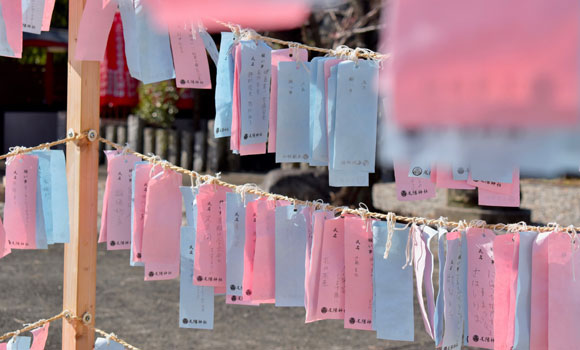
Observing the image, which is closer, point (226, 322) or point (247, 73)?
point (247, 73)

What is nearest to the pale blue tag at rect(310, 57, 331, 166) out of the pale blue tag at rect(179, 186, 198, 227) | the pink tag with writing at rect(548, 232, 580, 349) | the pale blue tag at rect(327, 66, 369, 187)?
the pale blue tag at rect(327, 66, 369, 187)

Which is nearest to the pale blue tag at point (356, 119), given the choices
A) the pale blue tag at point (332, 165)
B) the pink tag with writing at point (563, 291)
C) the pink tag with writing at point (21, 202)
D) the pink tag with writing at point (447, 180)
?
the pale blue tag at point (332, 165)

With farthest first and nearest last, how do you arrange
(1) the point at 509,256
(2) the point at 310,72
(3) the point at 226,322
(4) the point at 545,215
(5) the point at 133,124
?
(5) the point at 133,124, (4) the point at 545,215, (3) the point at 226,322, (2) the point at 310,72, (1) the point at 509,256

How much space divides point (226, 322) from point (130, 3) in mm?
2621

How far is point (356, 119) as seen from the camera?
55.0 inches

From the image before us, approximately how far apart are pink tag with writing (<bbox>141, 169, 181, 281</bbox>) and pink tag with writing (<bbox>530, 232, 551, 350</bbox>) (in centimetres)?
78

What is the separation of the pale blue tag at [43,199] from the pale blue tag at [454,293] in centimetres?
87

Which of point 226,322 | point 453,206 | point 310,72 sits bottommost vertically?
point 226,322

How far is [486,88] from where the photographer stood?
0.36 meters

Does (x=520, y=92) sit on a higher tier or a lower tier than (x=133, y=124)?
lower

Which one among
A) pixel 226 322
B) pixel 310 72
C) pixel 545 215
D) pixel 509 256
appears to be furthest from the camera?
pixel 545 215

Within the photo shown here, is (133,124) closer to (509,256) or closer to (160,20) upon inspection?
(509,256)

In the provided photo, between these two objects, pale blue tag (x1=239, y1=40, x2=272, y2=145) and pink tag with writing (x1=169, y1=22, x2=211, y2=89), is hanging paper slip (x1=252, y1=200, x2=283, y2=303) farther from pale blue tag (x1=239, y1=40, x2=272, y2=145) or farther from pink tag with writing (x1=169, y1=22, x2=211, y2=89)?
pink tag with writing (x1=169, y1=22, x2=211, y2=89)

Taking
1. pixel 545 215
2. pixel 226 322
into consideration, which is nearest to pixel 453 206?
pixel 545 215
